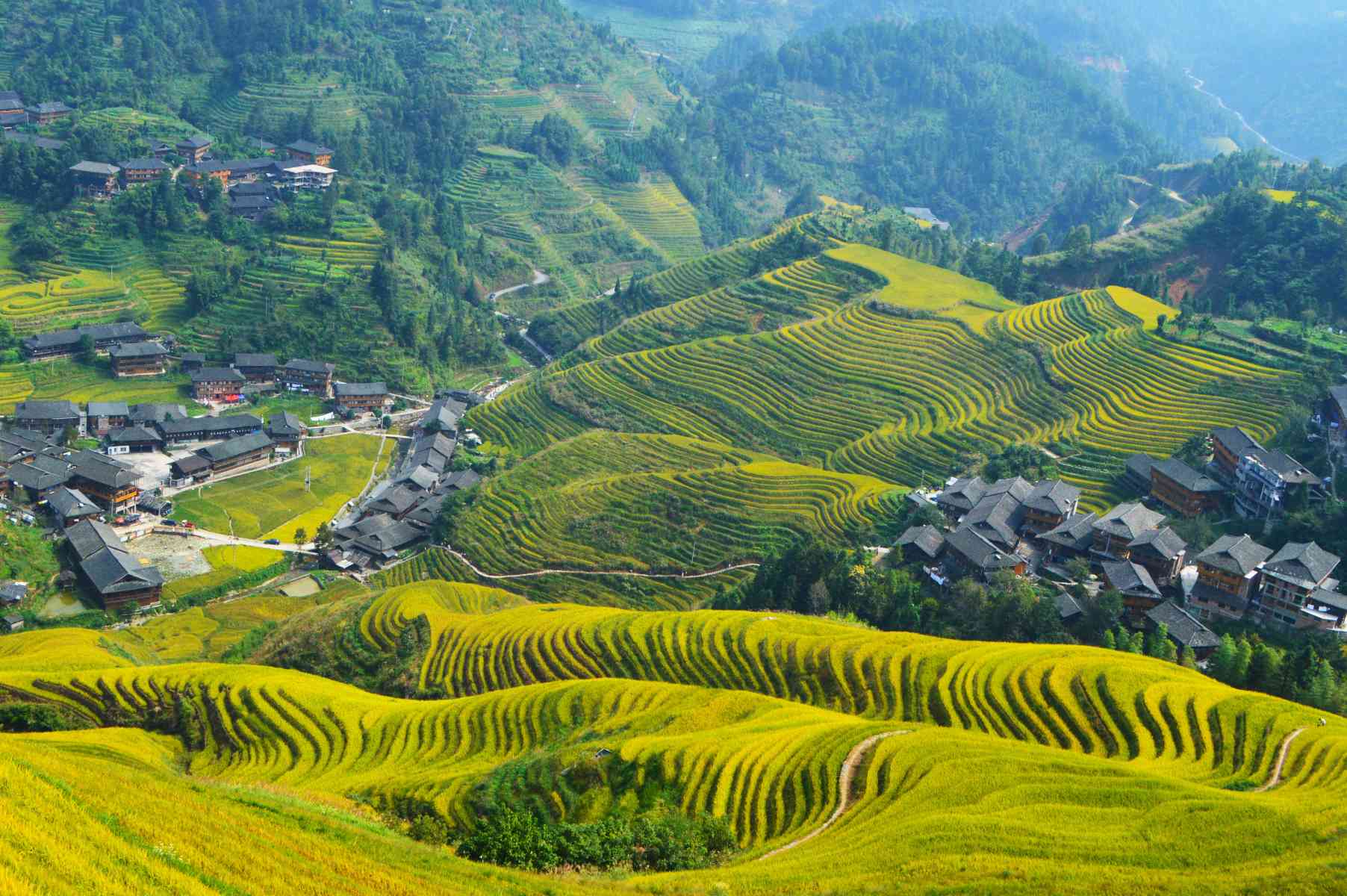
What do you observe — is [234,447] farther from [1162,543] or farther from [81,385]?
[1162,543]

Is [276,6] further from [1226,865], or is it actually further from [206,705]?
[1226,865]

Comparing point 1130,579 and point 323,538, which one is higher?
point 1130,579

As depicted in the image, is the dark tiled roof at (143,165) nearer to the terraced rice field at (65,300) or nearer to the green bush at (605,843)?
the terraced rice field at (65,300)

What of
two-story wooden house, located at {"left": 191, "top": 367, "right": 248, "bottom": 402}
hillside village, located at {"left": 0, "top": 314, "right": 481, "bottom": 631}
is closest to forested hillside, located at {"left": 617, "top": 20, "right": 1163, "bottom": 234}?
hillside village, located at {"left": 0, "top": 314, "right": 481, "bottom": 631}

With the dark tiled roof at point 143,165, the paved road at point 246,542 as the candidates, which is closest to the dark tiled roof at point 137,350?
the dark tiled roof at point 143,165

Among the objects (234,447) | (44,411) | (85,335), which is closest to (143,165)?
(85,335)

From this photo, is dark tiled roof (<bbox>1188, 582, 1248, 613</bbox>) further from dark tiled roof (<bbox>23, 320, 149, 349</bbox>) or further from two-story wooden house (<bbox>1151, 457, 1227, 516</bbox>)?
dark tiled roof (<bbox>23, 320, 149, 349</bbox>)
